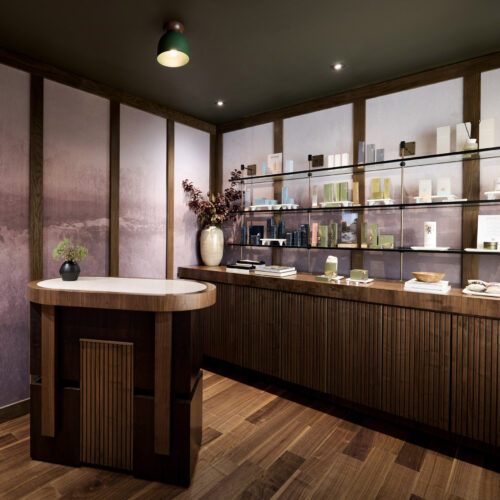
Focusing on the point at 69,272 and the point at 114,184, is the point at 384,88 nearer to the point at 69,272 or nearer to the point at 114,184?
the point at 114,184

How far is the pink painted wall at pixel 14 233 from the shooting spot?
2.76 meters

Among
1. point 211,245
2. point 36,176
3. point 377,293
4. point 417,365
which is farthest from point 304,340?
point 36,176

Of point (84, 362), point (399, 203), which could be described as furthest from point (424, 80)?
point (84, 362)

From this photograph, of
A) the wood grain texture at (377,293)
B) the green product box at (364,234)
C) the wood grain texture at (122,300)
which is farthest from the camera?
the green product box at (364,234)

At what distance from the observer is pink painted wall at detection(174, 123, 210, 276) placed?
4090 mm

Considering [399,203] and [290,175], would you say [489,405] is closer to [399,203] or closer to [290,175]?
[399,203]

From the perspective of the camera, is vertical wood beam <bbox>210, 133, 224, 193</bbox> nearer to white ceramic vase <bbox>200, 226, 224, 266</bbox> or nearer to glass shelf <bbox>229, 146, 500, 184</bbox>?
glass shelf <bbox>229, 146, 500, 184</bbox>

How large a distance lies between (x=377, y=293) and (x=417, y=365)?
57cm

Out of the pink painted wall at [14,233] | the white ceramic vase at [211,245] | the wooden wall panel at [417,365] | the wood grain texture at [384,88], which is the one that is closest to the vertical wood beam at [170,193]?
the white ceramic vase at [211,245]

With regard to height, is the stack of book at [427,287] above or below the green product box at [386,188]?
below

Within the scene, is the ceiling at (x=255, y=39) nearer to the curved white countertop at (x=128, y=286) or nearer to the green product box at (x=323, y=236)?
the green product box at (x=323, y=236)

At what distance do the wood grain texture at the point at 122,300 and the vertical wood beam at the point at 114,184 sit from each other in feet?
4.55

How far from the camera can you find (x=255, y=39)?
2.57 m

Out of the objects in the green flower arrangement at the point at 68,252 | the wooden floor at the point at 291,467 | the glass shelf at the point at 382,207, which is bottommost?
the wooden floor at the point at 291,467
